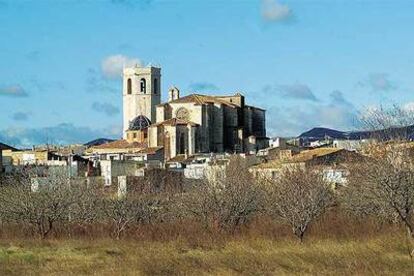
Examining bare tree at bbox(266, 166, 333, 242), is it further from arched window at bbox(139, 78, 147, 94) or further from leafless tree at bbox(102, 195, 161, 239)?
arched window at bbox(139, 78, 147, 94)

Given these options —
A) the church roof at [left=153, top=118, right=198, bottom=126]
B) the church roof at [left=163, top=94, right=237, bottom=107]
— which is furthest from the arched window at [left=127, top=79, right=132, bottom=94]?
the church roof at [left=153, top=118, right=198, bottom=126]

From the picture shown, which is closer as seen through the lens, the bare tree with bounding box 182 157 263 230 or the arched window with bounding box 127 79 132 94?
the bare tree with bounding box 182 157 263 230

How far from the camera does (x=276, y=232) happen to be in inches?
1374

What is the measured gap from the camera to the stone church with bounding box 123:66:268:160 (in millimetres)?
97812

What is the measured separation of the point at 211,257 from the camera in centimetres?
2602

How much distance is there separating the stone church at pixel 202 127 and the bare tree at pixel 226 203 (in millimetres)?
55615

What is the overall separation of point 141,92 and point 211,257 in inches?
4033

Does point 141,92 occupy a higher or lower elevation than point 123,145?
higher

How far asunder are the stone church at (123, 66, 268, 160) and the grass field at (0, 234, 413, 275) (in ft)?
212

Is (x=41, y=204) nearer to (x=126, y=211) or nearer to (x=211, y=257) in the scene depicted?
(x=126, y=211)

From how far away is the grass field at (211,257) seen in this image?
22.0 metres

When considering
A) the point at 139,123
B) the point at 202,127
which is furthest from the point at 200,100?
the point at 139,123

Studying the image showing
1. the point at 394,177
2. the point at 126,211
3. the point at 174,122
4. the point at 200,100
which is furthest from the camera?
the point at 200,100

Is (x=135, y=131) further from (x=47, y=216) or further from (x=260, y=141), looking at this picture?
(x=47, y=216)
